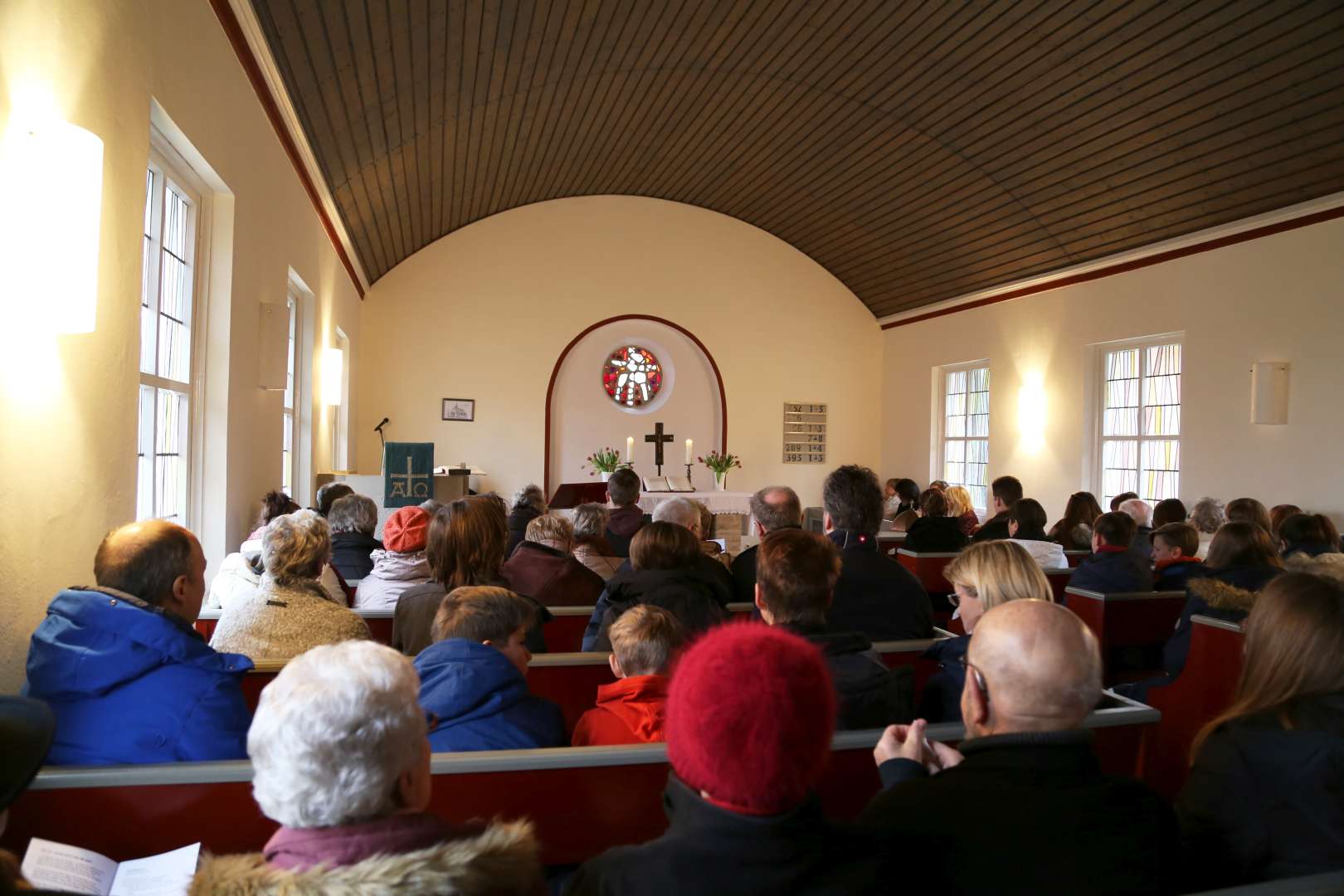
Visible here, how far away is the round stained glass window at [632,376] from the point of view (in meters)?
12.2

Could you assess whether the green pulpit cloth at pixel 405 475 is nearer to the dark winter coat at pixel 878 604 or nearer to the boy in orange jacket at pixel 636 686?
the dark winter coat at pixel 878 604

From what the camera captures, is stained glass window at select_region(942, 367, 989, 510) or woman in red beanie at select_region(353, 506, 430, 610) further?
stained glass window at select_region(942, 367, 989, 510)

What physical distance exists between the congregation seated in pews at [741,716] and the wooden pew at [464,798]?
0.10 feet

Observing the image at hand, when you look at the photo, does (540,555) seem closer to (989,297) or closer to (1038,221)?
(1038,221)

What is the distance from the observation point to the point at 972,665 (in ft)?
5.10

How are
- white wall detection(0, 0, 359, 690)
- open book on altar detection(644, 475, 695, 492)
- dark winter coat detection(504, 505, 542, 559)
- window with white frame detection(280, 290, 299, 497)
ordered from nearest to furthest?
white wall detection(0, 0, 359, 690)
dark winter coat detection(504, 505, 542, 559)
window with white frame detection(280, 290, 299, 497)
open book on altar detection(644, 475, 695, 492)

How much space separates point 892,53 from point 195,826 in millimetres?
7220

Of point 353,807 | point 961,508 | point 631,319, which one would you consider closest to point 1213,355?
point 961,508

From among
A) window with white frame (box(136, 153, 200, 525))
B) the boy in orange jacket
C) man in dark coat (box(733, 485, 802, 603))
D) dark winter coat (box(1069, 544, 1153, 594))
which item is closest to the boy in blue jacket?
the boy in orange jacket

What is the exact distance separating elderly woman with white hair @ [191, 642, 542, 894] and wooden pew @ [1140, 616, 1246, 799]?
2.61 meters

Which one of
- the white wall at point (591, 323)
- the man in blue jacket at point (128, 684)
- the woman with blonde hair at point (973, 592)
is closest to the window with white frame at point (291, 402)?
the white wall at point (591, 323)

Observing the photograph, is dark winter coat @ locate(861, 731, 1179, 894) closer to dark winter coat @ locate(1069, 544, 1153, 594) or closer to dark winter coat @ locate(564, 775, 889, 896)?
dark winter coat @ locate(564, 775, 889, 896)

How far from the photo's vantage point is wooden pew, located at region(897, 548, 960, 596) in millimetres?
5566

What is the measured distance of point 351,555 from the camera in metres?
4.15
